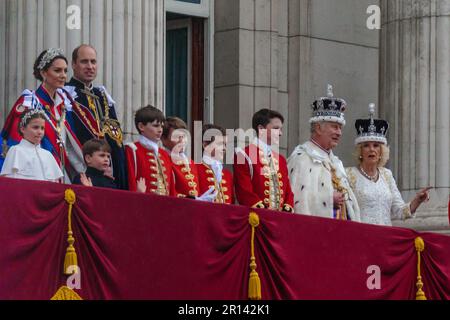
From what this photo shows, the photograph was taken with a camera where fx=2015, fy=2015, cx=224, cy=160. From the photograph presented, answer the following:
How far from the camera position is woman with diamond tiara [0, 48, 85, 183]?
16.6 meters

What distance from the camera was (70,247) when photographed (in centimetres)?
1552

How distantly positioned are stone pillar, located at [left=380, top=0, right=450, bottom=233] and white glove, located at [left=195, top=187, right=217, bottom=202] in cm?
473

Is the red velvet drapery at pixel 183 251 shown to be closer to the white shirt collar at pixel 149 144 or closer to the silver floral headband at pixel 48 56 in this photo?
the white shirt collar at pixel 149 144

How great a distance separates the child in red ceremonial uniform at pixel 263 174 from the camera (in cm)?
1867

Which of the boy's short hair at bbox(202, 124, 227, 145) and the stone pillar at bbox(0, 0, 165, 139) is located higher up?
the stone pillar at bbox(0, 0, 165, 139)

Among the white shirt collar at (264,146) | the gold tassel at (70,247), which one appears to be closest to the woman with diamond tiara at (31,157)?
the gold tassel at (70,247)

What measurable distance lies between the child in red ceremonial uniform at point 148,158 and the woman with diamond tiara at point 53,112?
0.49m

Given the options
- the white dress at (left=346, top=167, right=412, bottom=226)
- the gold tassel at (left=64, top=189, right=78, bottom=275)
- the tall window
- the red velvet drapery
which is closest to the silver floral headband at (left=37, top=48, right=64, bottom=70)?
the red velvet drapery

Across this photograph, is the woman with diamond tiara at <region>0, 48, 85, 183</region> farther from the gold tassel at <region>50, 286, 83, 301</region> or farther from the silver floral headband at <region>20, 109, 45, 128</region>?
the gold tassel at <region>50, 286, 83, 301</region>

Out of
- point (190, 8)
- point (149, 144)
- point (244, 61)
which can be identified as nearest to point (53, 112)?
point (149, 144)

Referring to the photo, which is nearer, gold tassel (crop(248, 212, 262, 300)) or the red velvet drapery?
the red velvet drapery

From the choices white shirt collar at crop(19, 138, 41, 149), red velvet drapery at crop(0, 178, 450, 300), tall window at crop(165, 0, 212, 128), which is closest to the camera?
red velvet drapery at crop(0, 178, 450, 300)
